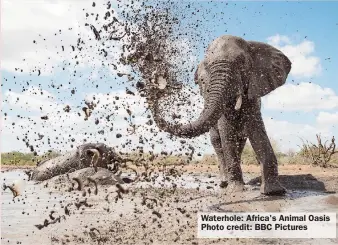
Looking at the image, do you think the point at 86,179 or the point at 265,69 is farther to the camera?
the point at 86,179

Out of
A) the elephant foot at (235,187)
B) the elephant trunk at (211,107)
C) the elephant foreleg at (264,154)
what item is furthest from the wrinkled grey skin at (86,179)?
the elephant trunk at (211,107)

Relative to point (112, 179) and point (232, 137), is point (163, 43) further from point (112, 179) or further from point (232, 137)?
point (112, 179)

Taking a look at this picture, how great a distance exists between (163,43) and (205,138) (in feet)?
11.2

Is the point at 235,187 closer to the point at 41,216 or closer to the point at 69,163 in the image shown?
the point at 41,216

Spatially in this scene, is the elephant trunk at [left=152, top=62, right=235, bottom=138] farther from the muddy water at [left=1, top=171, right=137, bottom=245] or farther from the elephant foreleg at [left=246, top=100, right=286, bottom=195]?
the muddy water at [left=1, top=171, right=137, bottom=245]

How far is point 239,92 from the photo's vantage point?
10.2 m

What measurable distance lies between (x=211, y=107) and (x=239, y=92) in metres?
0.89

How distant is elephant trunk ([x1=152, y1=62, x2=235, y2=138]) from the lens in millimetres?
9281

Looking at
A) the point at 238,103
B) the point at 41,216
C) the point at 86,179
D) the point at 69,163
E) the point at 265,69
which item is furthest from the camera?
the point at 69,163

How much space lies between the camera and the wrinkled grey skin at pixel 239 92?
388 inches

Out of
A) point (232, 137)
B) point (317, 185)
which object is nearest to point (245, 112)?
point (232, 137)

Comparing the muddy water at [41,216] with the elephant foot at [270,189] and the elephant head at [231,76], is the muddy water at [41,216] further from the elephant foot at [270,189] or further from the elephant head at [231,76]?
the elephant foot at [270,189]

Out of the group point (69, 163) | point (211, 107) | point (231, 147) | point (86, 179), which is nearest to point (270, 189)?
point (231, 147)

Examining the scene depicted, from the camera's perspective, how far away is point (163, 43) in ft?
33.5
